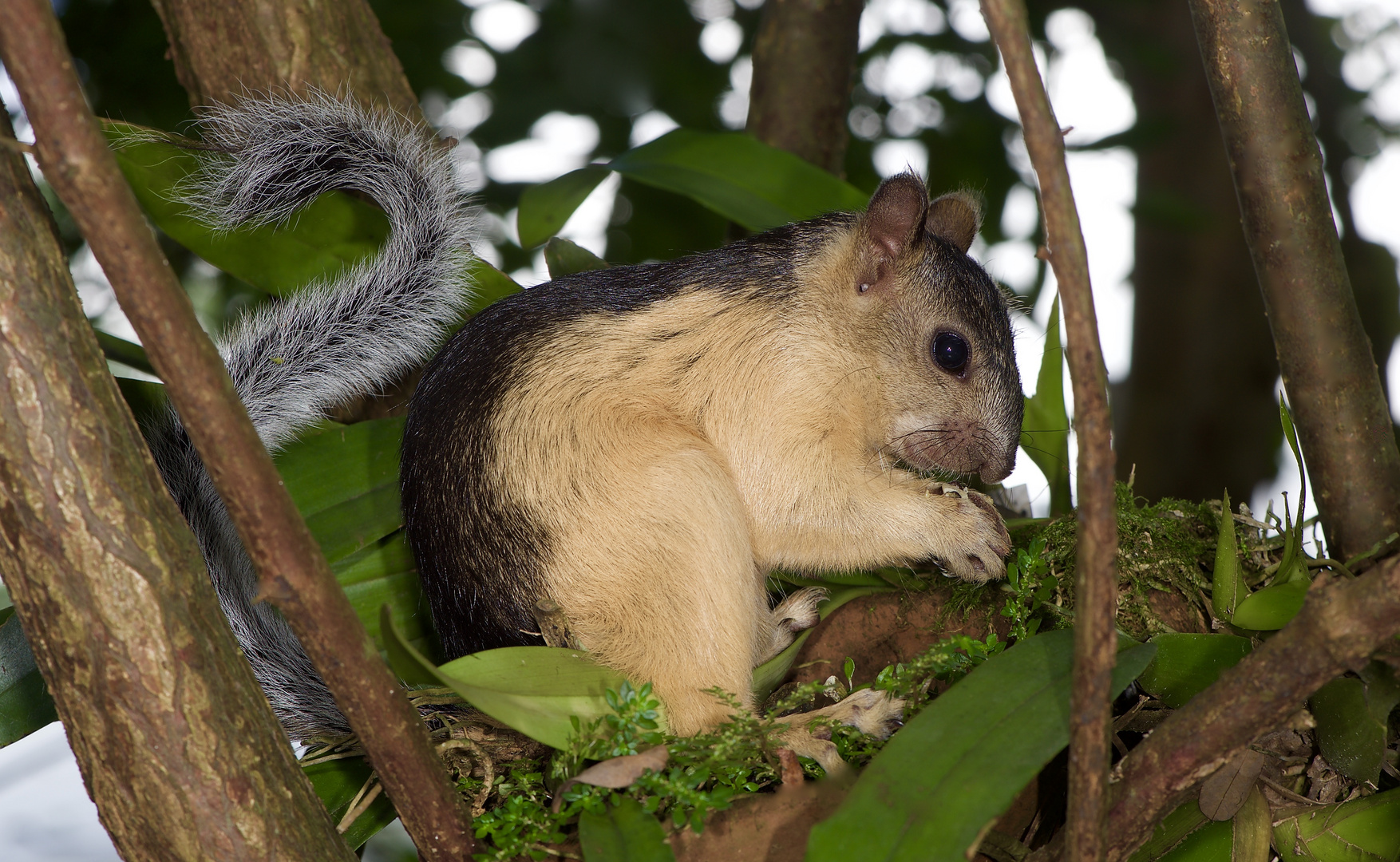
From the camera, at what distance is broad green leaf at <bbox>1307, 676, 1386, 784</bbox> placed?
1043 millimetres

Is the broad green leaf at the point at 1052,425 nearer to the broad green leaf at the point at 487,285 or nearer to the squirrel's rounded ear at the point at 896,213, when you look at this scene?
the squirrel's rounded ear at the point at 896,213

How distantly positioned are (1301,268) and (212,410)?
1103 millimetres

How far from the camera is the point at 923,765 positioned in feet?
2.92

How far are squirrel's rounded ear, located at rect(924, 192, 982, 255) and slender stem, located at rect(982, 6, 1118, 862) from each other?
98 centimetres

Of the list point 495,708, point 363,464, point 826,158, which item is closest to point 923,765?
point 495,708

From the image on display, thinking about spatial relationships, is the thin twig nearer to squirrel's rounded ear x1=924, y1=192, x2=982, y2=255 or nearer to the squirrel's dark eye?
the squirrel's dark eye

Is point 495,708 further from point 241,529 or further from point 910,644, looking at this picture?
point 910,644

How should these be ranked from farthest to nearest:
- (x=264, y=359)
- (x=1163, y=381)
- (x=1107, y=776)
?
1. (x=1163, y=381)
2. (x=264, y=359)
3. (x=1107, y=776)

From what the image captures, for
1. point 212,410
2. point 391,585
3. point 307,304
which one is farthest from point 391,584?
point 212,410

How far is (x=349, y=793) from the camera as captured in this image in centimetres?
134

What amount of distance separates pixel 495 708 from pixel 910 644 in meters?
0.60

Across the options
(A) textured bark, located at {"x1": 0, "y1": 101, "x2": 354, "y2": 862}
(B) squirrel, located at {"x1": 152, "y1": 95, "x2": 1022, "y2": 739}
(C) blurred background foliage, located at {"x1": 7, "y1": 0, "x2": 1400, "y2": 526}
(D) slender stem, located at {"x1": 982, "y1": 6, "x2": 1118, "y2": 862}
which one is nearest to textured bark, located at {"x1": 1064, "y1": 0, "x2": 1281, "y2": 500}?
(C) blurred background foliage, located at {"x1": 7, "y1": 0, "x2": 1400, "y2": 526}

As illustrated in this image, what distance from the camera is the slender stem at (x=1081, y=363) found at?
0.65 metres

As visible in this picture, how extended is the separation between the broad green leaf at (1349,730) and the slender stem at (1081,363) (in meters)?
0.48
